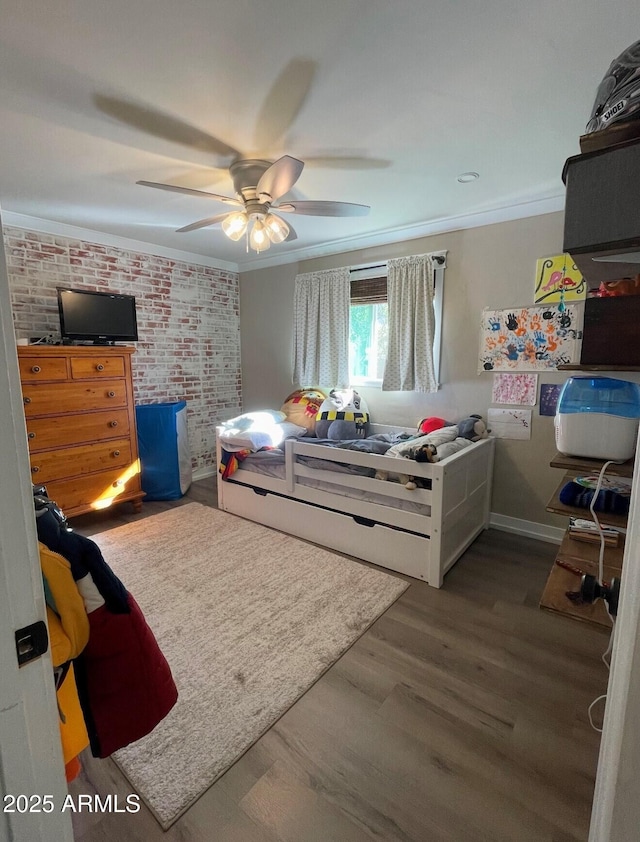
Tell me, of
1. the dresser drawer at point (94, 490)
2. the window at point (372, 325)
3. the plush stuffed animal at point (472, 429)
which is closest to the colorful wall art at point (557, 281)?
the window at point (372, 325)

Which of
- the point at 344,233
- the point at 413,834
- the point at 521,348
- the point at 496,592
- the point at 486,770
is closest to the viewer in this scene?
the point at 413,834

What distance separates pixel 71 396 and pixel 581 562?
3.17 metres

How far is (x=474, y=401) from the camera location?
9.90 feet

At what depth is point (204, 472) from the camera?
4.33m

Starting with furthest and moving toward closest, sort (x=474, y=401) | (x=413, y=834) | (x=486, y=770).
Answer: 1. (x=474, y=401)
2. (x=486, y=770)
3. (x=413, y=834)

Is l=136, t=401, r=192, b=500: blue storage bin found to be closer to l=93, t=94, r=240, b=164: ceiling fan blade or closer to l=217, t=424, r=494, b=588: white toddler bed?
l=217, t=424, r=494, b=588: white toddler bed

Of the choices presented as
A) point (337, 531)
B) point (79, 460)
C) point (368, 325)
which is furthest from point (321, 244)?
point (79, 460)

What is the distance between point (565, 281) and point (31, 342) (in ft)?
12.4

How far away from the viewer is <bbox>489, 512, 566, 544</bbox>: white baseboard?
277 centimetres

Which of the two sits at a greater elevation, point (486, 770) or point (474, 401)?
point (474, 401)

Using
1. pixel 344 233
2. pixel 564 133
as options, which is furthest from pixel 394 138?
pixel 344 233

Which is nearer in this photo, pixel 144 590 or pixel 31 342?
pixel 144 590

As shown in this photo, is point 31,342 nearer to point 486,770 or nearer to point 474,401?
point 474,401

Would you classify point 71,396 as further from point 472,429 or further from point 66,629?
point 472,429
